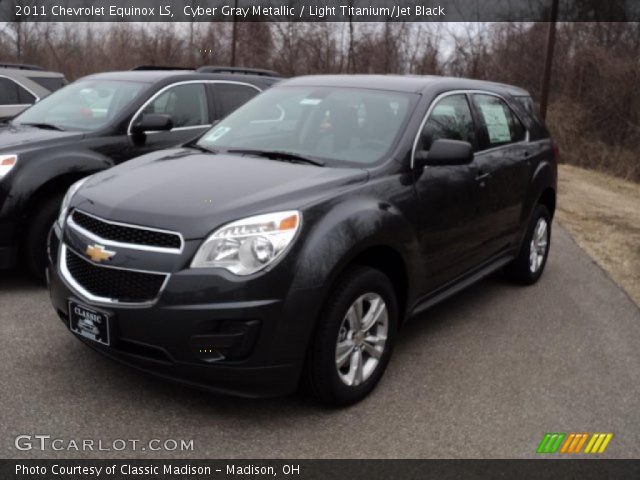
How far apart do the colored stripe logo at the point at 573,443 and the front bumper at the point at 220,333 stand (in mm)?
1278

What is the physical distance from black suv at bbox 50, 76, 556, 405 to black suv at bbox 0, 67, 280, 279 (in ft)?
4.23

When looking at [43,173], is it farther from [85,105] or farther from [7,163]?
[85,105]

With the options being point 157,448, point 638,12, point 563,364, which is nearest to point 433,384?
point 563,364

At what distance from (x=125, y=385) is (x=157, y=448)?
660mm

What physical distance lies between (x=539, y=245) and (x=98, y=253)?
4157 mm

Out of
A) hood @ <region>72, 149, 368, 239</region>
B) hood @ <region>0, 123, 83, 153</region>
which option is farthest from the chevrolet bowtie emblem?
hood @ <region>0, 123, 83, 153</region>

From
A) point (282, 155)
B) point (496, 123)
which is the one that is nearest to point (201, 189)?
point (282, 155)

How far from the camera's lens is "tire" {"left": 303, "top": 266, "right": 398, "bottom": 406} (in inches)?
128

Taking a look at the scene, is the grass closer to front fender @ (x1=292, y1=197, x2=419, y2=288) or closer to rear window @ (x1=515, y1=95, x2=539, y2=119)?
rear window @ (x1=515, y1=95, x2=539, y2=119)

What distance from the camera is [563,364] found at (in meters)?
4.23

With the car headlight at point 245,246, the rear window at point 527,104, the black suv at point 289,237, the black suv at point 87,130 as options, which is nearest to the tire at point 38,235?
the black suv at point 87,130

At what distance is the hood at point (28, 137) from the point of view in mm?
5094

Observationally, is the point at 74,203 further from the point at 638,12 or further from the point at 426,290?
the point at 638,12

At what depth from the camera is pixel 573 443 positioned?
3.27m
